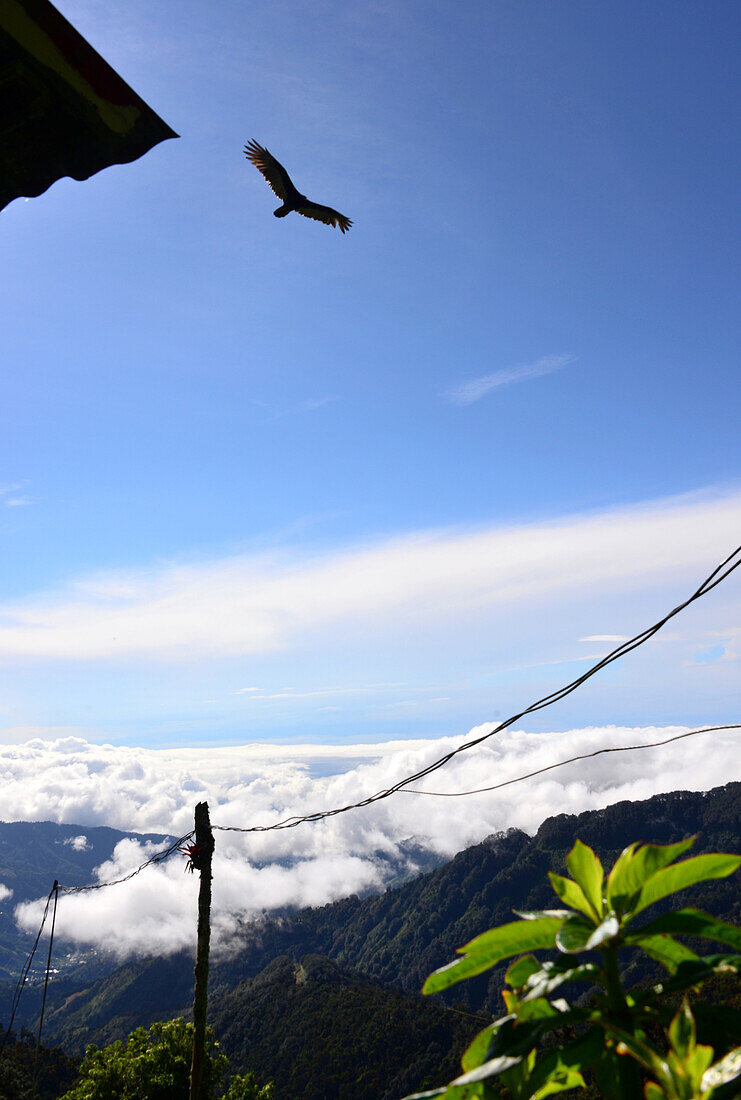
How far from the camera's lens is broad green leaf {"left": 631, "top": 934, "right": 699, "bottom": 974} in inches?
44.5

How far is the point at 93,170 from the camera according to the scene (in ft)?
9.73

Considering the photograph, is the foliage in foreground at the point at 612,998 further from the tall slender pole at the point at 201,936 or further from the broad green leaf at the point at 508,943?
the tall slender pole at the point at 201,936

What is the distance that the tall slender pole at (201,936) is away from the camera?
11117 millimetres

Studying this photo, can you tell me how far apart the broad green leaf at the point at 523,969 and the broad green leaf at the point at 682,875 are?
0.29 meters

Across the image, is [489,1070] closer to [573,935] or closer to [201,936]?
[573,935]

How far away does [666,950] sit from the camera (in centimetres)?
118

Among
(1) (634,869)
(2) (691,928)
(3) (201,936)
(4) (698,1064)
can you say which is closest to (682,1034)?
(4) (698,1064)

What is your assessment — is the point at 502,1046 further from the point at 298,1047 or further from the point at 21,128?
the point at 298,1047

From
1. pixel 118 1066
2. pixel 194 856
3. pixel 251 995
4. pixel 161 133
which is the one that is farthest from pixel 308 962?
pixel 161 133

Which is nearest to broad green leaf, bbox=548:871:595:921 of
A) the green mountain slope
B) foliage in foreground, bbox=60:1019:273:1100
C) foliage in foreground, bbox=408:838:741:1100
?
foliage in foreground, bbox=408:838:741:1100

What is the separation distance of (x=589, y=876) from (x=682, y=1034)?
300mm

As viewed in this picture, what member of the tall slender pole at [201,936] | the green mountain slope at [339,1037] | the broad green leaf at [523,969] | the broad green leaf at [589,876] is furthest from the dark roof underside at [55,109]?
the green mountain slope at [339,1037]

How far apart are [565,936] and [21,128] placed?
3.55 metres

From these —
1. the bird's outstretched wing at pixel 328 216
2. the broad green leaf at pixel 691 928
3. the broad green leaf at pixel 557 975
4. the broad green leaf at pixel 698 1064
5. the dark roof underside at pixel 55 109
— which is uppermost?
the bird's outstretched wing at pixel 328 216
